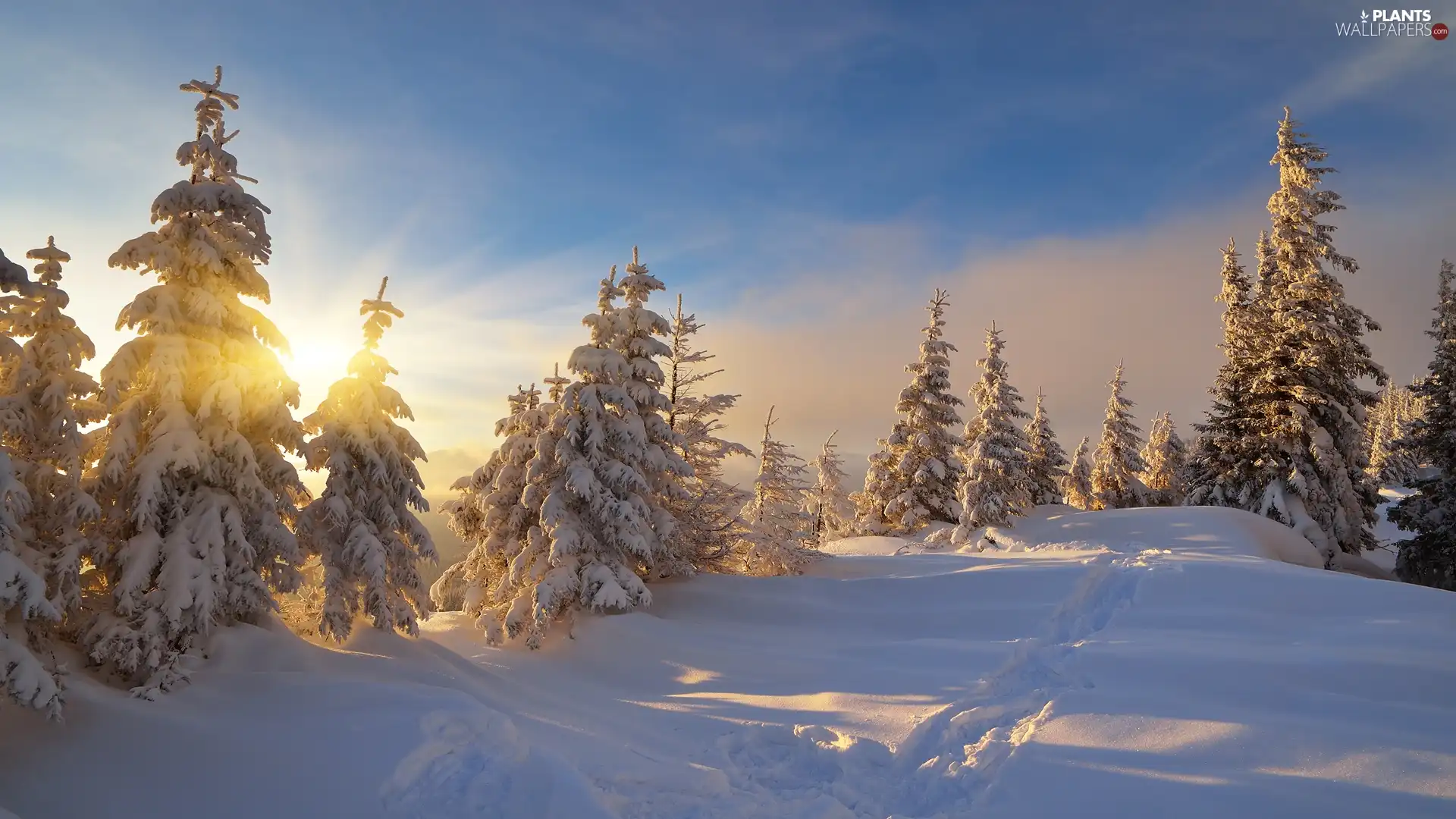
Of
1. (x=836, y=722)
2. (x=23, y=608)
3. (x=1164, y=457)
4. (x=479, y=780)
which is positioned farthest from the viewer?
(x=1164, y=457)

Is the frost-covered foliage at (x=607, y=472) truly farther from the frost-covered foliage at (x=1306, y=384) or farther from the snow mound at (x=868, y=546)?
the frost-covered foliage at (x=1306, y=384)

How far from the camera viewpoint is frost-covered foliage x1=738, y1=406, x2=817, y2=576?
21484 mm

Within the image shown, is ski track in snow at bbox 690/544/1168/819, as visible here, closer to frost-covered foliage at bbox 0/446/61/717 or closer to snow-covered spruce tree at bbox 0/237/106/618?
frost-covered foliage at bbox 0/446/61/717

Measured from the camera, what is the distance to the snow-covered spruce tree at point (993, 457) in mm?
30047

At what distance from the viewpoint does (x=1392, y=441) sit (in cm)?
2981

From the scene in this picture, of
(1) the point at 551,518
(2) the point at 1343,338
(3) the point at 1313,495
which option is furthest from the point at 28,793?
(2) the point at 1343,338

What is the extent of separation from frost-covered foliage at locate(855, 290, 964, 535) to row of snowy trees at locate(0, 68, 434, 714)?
25.9 m

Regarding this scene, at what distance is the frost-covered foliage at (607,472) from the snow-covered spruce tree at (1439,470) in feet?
94.4

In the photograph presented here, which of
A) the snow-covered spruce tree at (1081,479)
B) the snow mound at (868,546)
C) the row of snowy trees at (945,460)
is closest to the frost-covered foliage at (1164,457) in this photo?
the snow-covered spruce tree at (1081,479)

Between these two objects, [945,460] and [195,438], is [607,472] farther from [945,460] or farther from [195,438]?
[945,460]

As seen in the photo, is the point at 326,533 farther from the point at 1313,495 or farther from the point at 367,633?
the point at 1313,495

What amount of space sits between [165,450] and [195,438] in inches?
15.3

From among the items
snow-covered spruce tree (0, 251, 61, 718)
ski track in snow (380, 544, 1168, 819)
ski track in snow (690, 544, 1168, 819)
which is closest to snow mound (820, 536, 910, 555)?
ski track in snow (690, 544, 1168, 819)

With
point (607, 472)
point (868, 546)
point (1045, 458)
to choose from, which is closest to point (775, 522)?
point (868, 546)
